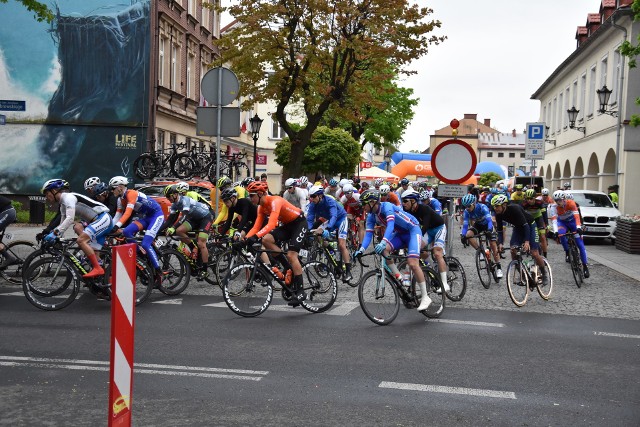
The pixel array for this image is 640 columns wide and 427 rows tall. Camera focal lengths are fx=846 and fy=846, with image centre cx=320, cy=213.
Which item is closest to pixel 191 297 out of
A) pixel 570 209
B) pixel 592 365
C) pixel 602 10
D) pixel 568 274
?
pixel 592 365

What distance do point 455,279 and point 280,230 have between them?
2.81 meters

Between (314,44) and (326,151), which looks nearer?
(314,44)

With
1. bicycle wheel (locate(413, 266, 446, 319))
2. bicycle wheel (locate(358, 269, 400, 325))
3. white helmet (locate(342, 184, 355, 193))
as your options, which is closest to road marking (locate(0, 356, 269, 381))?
bicycle wheel (locate(358, 269, 400, 325))

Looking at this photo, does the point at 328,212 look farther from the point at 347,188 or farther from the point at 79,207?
the point at 347,188

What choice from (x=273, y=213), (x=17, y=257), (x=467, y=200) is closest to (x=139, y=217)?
(x=17, y=257)

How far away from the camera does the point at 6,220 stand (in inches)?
515

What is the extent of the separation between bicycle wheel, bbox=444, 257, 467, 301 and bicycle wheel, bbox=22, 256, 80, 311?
5277 millimetres

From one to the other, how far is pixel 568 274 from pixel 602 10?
2724 centimetres

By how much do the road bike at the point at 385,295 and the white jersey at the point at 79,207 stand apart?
13.1 feet

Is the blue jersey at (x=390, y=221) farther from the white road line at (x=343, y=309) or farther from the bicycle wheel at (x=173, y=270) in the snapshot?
the bicycle wheel at (x=173, y=270)

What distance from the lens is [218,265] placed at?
1370cm

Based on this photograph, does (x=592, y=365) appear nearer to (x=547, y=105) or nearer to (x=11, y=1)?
(x=11, y=1)

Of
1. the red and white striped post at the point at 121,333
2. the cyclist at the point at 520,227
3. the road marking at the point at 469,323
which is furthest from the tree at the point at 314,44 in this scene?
the red and white striped post at the point at 121,333

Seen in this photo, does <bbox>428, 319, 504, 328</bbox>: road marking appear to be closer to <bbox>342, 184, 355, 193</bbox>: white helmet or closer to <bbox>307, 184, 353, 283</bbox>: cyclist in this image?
<bbox>307, 184, 353, 283</bbox>: cyclist
